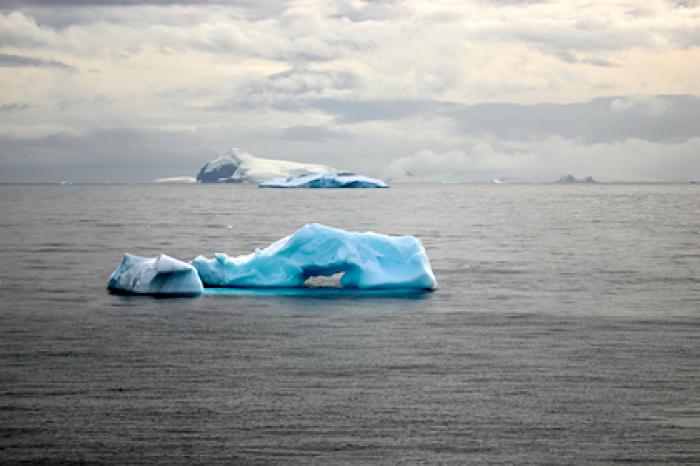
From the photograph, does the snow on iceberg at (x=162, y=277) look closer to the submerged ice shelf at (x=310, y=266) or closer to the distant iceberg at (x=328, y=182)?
the submerged ice shelf at (x=310, y=266)

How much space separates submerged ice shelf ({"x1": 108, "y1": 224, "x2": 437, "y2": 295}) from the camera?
2364 cm

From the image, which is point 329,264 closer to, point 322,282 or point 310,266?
point 310,266

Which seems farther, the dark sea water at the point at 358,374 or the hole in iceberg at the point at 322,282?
the hole in iceberg at the point at 322,282

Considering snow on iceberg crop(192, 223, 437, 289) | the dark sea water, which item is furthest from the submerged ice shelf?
the dark sea water

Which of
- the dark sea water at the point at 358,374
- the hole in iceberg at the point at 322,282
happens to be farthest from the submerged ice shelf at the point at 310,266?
the dark sea water at the point at 358,374

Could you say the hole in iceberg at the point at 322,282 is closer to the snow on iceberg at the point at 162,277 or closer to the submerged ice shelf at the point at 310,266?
the submerged ice shelf at the point at 310,266

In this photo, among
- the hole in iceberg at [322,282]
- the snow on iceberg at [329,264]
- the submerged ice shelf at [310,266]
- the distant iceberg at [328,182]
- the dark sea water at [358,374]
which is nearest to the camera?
the dark sea water at [358,374]

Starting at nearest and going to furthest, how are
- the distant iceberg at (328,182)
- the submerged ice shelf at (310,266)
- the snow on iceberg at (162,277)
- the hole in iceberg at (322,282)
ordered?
1. the snow on iceberg at (162,277)
2. the submerged ice shelf at (310,266)
3. the hole in iceberg at (322,282)
4. the distant iceberg at (328,182)

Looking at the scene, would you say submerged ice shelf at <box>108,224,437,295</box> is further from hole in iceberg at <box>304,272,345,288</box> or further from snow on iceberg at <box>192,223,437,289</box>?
hole in iceberg at <box>304,272,345,288</box>

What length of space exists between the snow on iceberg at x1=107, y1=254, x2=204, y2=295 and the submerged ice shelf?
2 centimetres

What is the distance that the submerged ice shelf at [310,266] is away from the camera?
23.6 m

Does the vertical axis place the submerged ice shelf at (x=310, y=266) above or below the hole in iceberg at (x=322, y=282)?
above

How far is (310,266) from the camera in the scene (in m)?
23.9

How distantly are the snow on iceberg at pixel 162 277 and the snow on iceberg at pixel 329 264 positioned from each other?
1.27 metres
